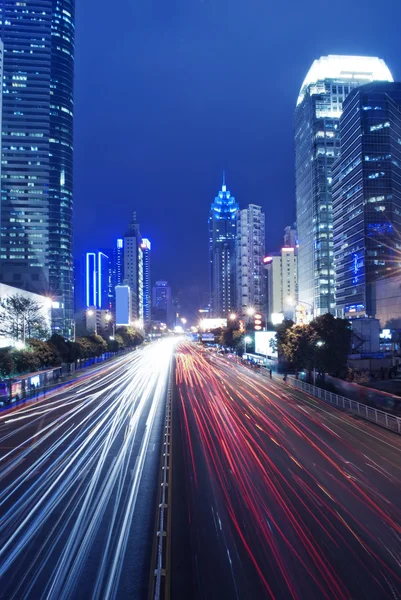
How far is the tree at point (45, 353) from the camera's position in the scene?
53.8m

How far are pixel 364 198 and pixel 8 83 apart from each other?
129 metres

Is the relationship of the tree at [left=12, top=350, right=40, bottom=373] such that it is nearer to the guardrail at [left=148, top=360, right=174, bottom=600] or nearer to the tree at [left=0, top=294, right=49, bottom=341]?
the tree at [left=0, top=294, right=49, bottom=341]

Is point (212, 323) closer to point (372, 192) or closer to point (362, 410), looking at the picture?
point (372, 192)

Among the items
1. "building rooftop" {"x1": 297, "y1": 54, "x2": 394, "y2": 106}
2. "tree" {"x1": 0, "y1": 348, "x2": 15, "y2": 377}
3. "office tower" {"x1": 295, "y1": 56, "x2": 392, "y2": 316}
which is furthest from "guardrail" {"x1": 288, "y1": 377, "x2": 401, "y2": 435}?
"building rooftop" {"x1": 297, "y1": 54, "x2": 394, "y2": 106}

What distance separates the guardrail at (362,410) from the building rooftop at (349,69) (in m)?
142

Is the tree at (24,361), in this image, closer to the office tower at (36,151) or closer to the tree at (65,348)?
the tree at (65,348)

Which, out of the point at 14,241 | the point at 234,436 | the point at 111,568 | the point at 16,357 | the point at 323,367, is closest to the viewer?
the point at 111,568

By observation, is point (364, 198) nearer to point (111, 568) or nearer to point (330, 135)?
point (330, 135)

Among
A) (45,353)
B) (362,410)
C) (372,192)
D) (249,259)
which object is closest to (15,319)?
(45,353)

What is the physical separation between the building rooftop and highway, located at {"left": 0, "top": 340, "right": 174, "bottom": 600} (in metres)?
155

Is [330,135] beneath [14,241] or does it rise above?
above

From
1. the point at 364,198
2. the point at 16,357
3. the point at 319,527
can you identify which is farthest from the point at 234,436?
the point at 364,198

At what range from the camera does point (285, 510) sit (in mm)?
13219

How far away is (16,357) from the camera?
156 ft
